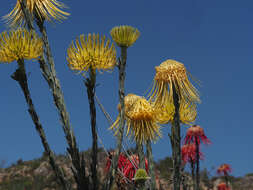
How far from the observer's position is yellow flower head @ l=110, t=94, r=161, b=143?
14.6 feet

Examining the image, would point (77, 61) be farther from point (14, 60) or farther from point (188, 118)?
point (188, 118)

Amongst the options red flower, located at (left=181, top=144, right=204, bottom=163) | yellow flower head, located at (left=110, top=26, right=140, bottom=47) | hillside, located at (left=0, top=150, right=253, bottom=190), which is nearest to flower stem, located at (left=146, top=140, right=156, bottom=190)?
yellow flower head, located at (left=110, top=26, right=140, bottom=47)

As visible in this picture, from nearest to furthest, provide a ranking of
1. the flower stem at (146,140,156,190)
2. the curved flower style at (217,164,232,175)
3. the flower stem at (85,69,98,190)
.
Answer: the flower stem at (85,69,98,190)
the flower stem at (146,140,156,190)
the curved flower style at (217,164,232,175)

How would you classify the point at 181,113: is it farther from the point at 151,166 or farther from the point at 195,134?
the point at 195,134

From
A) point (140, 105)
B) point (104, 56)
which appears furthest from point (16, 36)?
point (140, 105)

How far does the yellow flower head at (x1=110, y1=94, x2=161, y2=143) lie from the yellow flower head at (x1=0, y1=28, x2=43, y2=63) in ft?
4.74

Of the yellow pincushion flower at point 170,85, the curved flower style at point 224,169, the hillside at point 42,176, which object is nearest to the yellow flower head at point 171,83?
the yellow pincushion flower at point 170,85

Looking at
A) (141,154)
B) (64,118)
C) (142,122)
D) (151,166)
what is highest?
(142,122)

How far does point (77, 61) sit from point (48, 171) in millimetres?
32964

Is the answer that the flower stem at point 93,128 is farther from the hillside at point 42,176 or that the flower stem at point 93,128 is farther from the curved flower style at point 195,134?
the hillside at point 42,176

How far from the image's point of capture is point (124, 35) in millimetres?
3627

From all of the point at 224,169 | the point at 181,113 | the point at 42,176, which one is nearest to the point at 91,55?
the point at 181,113

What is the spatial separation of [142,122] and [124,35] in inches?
54.2

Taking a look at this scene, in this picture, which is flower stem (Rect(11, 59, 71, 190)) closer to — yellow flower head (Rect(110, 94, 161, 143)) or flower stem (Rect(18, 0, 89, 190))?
flower stem (Rect(18, 0, 89, 190))
